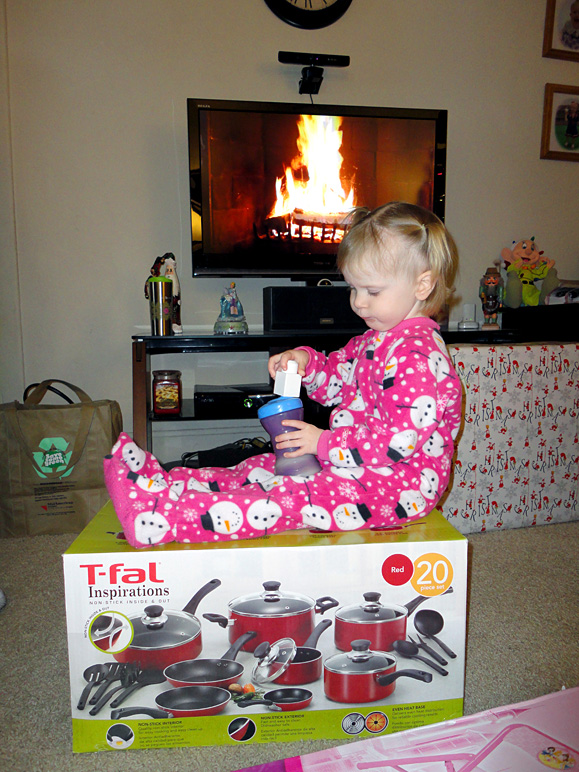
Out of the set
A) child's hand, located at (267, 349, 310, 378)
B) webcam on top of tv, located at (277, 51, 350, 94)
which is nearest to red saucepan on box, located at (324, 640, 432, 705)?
child's hand, located at (267, 349, 310, 378)

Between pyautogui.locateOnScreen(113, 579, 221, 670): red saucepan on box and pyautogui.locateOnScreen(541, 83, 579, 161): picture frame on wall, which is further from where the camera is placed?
pyautogui.locateOnScreen(541, 83, 579, 161): picture frame on wall

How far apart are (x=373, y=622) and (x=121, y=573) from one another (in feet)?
1.11

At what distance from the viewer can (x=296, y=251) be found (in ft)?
7.08

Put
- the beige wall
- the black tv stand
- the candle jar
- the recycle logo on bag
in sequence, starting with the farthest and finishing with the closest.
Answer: the beige wall, the candle jar, the black tv stand, the recycle logo on bag

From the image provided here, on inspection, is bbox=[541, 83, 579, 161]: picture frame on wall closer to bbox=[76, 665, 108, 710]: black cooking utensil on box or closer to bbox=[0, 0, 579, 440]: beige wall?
bbox=[0, 0, 579, 440]: beige wall

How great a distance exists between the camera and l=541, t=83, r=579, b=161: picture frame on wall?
2.45 m

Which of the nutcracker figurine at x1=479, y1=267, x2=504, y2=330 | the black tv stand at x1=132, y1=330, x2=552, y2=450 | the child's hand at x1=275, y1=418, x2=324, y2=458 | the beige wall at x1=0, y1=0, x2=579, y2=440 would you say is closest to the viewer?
the child's hand at x1=275, y1=418, x2=324, y2=458

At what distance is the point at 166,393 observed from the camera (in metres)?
1.89

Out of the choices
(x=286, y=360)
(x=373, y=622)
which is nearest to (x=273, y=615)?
(x=373, y=622)

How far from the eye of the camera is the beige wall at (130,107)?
2025mm

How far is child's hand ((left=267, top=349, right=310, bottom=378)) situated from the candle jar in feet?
2.97

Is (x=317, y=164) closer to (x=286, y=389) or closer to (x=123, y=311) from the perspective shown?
(x=123, y=311)

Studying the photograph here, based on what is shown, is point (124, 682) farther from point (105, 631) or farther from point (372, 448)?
point (372, 448)

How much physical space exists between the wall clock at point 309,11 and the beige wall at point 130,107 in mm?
31
